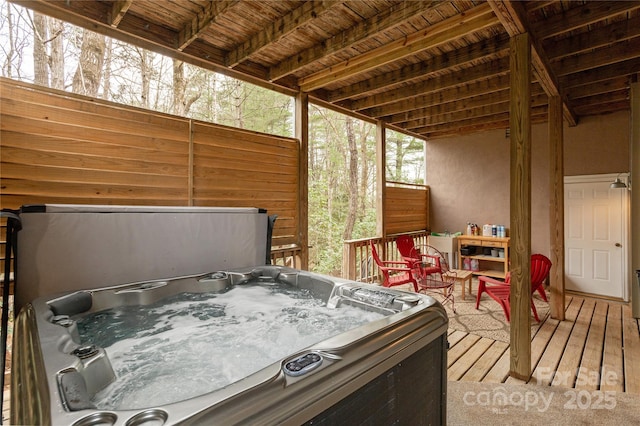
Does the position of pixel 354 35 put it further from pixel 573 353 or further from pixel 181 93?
pixel 181 93

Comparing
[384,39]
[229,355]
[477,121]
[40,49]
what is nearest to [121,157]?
[229,355]

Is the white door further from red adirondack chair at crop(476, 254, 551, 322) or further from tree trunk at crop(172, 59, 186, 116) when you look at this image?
tree trunk at crop(172, 59, 186, 116)

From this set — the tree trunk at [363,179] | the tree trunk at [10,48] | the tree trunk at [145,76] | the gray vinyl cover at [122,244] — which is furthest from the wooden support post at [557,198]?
the tree trunk at [10,48]

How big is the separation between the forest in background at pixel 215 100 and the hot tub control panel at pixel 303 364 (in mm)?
2762

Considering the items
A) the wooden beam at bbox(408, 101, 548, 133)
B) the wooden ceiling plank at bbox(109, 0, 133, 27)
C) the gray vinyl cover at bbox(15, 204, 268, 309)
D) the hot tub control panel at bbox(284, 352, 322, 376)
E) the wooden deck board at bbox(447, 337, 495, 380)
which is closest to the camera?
the hot tub control panel at bbox(284, 352, 322, 376)

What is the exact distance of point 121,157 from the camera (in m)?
2.54

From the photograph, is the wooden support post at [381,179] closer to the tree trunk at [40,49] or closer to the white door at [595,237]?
the white door at [595,237]

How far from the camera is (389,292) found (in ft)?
6.45

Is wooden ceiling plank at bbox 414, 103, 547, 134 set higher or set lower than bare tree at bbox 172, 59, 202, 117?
lower

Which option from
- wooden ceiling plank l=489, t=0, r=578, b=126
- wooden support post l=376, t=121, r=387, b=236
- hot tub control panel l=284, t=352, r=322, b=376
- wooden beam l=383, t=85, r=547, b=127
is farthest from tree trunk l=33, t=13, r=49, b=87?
wooden ceiling plank l=489, t=0, r=578, b=126

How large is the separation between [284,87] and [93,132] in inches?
82.7

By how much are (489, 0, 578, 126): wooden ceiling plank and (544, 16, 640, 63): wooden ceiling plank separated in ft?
0.58

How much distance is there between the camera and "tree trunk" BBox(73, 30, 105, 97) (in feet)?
15.2

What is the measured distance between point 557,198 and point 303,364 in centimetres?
393
